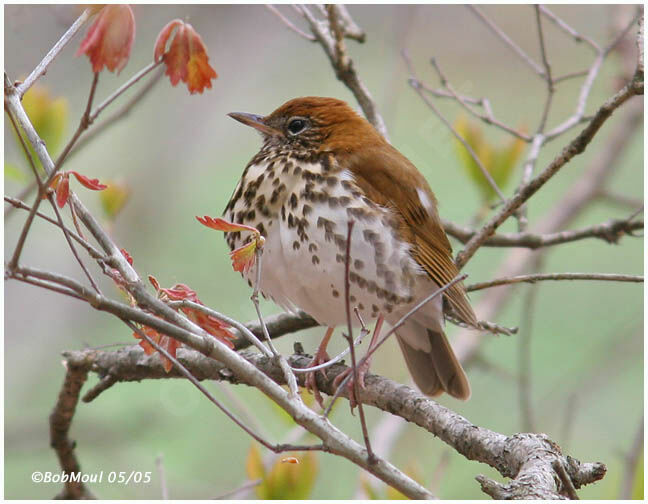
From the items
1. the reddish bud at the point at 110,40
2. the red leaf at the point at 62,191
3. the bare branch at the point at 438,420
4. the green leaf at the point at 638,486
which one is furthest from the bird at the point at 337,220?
the reddish bud at the point at 110,40

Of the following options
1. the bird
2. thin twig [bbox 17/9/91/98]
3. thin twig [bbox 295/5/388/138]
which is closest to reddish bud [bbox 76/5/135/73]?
thin twig [bbox 17/9/91/98]

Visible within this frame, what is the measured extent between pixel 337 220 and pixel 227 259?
11.5 ft

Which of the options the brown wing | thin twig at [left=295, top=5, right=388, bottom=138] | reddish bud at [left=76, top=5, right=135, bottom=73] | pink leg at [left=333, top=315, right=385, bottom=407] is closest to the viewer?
reddish bud at [left=76, top=5, right=135, bottom=73]

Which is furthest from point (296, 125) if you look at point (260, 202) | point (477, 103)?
point (477, 103)

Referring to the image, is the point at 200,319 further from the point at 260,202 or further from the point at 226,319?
the point at 260,202

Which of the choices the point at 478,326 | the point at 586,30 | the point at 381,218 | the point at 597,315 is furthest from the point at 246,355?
the point at 586,30

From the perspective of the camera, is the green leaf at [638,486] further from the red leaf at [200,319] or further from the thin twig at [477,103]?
the red leaf at [200,319]

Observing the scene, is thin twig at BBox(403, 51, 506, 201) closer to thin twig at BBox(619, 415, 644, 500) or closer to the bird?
the bird

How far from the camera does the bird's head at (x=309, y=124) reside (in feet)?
11.1

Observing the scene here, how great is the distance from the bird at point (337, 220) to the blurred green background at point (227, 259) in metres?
0.95

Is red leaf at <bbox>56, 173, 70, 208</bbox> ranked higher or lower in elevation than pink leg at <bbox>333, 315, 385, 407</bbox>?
lower

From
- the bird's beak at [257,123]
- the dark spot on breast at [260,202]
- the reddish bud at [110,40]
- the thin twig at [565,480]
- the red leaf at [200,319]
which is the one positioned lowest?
the thin twig at [565,480]

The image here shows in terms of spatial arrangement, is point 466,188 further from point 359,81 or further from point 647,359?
point 647,359

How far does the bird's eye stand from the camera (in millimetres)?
3443
